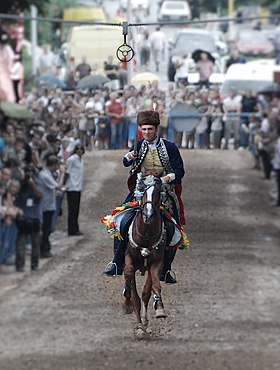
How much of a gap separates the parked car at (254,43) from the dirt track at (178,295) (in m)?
32.2

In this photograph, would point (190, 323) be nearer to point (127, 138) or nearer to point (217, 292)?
point (217, 292)

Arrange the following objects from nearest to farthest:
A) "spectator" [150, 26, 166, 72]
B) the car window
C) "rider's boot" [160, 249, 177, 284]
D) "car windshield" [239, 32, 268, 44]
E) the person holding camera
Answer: "rider's boot" [160, 249, 177, 284] < "spectator" [150, 26, 166, 72] < the person holding camera < the car window < "car windshield" [239, 32, 268, 44]

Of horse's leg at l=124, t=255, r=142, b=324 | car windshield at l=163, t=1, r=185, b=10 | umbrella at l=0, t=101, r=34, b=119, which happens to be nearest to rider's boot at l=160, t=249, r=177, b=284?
horse's leg at l=124, t=255, r=142, b=324

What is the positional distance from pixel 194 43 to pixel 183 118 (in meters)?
14.2

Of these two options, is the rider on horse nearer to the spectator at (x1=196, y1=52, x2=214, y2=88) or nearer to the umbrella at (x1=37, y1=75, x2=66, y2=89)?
the spectator at (x1=196, y1=52, x2=214, y2=88)

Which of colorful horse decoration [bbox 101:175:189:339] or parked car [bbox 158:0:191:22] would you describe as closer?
colorful horse decoration [bbox 101:175:189:339]

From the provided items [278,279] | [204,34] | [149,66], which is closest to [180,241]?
[149,66]

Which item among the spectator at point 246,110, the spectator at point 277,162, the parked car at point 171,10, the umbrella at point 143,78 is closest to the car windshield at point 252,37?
the parked car at point 171,10

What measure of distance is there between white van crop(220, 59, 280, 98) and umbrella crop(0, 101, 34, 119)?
12.4 ft

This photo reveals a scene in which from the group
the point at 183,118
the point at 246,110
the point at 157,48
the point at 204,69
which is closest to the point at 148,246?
the point at 183,118

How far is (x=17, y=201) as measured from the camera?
24.4 metres

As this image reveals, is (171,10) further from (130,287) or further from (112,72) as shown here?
(130,287)

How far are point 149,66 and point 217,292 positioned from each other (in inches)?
281

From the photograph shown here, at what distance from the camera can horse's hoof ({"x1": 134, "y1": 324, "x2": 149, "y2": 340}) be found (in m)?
19.2
